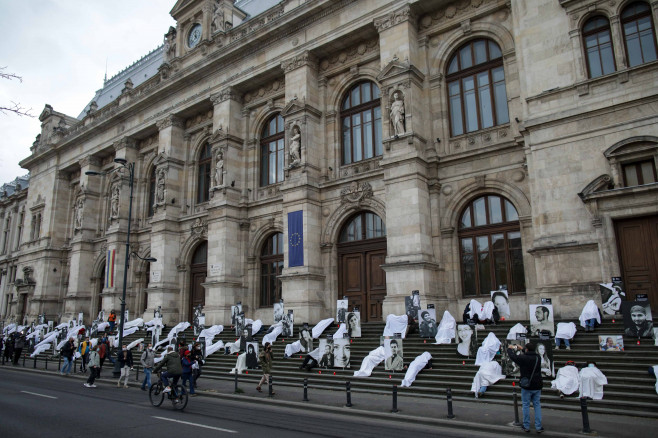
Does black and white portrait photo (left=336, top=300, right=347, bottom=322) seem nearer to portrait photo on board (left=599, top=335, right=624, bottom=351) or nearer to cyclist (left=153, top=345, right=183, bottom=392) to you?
cyclist (left=153, top=345, right=183, bottom=392)

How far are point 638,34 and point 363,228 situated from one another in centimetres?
1365

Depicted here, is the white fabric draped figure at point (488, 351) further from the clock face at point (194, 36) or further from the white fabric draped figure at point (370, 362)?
the clock face at point (194, 36)

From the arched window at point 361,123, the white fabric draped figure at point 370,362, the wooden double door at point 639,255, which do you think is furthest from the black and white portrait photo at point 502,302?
the arched window at point 361,123

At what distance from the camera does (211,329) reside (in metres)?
24.5

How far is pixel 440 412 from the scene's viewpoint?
11.6 m

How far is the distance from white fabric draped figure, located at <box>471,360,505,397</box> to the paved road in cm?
302

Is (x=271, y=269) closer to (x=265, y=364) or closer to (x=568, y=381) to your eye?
(x=265, y=364)

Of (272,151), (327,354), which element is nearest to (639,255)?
(327,354)

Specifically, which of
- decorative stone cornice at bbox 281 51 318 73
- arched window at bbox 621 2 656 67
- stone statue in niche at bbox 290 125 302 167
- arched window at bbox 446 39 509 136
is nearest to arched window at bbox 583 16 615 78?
arched window at bbox 621 2 656 67

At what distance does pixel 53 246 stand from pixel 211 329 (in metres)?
26.8

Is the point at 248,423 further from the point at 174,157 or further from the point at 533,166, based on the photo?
the point at 174,157

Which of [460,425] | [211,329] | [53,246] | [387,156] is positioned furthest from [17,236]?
[460,425]

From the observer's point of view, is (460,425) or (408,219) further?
(408,219)

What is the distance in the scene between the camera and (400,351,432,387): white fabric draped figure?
14.5 meters
